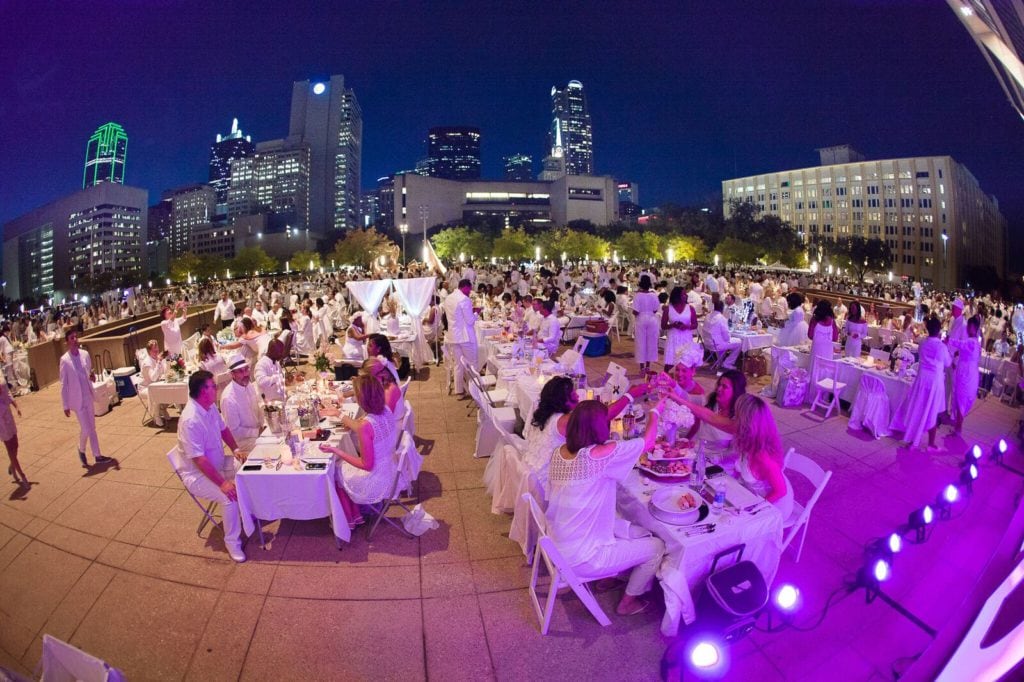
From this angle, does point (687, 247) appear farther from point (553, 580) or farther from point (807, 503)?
point (553, 580)

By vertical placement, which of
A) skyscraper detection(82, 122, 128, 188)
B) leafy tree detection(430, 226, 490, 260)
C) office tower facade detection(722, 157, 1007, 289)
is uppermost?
skyscraper detection(82, 122, 128, 188)

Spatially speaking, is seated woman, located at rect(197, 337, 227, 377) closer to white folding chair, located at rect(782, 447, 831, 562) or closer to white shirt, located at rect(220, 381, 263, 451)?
white shirt, located at rect(220, 381, 263, 451)

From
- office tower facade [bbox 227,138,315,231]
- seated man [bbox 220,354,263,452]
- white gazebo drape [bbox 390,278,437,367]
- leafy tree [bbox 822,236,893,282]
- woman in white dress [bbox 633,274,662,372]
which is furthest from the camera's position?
office tower facade [bbox 227,138,315,231]

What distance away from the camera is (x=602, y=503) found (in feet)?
11.8

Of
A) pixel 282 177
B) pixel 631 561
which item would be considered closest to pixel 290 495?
pixel 631 561

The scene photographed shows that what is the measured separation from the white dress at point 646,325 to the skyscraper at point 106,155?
223 m

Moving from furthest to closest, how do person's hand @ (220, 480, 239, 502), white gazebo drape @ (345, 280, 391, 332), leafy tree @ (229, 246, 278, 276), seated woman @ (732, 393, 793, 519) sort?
leafy tree @ (229, 246, 278, 276) < white gazebo drape @ (345, 280, 391, 332) < person's hand @ (220, 480, 239, 502) < seated woman @ (732, 393, 793, 519)

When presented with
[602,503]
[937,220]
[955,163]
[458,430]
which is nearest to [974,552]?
[602,503]

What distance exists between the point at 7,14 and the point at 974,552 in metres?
32.3

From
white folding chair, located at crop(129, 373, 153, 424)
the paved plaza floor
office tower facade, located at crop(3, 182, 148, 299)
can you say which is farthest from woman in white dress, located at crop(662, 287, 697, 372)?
office tower facade, located at crop(3, 182, 148, 299)

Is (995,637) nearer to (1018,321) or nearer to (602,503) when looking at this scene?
(602,503)

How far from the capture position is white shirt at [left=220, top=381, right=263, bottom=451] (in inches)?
228

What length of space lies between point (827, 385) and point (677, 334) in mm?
2610

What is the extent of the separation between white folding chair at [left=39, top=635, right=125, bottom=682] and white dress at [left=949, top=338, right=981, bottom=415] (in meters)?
9.94
